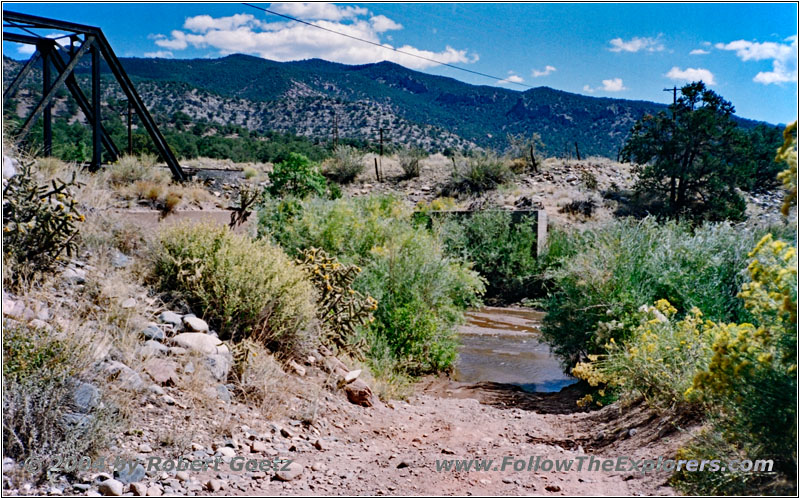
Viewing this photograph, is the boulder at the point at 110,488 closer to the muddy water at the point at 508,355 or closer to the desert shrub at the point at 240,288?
the desert shrub at the point at 240,288

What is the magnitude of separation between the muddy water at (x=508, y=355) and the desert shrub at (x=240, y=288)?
14.5 feet

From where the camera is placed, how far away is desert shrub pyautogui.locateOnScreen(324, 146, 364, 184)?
28.6 meters

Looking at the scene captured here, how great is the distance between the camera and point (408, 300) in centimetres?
935

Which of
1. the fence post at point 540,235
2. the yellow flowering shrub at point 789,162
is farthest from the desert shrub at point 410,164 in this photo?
the yellow flowering shrub at point 789,162

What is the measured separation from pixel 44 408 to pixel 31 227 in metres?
2.64

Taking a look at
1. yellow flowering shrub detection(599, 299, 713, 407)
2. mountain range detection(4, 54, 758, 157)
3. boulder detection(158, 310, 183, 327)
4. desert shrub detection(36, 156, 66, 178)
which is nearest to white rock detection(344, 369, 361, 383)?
boulder detection(158, 310, 183, 327)

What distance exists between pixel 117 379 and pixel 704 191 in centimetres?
2284

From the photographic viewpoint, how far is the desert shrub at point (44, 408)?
349cm

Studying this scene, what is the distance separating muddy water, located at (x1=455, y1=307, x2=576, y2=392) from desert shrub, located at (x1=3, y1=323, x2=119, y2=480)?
6737mm

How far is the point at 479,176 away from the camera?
26016 mm

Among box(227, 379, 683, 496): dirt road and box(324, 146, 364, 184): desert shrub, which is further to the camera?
box(324, 146, 364, 184): desert shrub

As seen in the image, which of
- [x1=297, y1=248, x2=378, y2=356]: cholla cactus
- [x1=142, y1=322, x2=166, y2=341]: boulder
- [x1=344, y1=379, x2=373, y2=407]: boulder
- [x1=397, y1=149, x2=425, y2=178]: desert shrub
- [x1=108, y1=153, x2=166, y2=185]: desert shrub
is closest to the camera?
[x1=142, y1=322, x2=166, y2=341]: boulder

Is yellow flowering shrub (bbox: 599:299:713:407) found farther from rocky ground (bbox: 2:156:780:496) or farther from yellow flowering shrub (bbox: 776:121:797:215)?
yellow flowering shrub (bbox: 776:121:797:215)

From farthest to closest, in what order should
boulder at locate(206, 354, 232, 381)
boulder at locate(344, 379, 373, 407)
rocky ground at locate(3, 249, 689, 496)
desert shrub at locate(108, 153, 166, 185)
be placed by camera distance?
desert shrub at locate(108, 153, 166, 185) → boulder at locate(344, 379, 373, 407) → boulder at locate(206, 354, 232, 381) → rocky ground at locate(3, 249, 689, 496)
